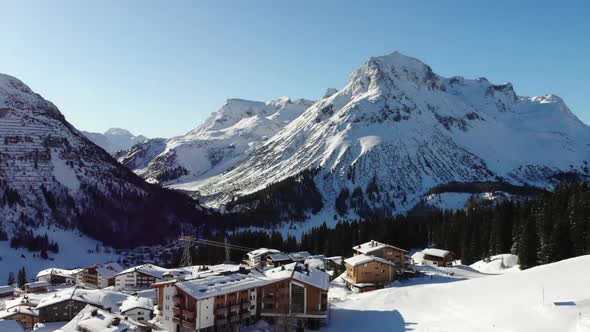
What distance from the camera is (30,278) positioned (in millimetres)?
178250

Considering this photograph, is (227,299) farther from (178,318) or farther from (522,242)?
(522,242)

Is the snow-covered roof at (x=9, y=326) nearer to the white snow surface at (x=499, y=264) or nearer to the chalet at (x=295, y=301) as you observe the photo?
the chalet at (x=295, y=301)

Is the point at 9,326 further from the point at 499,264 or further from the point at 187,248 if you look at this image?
the point at 499,264

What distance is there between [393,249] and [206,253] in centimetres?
7813

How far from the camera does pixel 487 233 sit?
12800 centimetres

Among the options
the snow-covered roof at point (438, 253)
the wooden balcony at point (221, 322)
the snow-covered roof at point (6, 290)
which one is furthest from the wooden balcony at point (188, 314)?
the snow-covered roof at point (6, 290)

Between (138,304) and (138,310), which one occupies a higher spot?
(138,304)

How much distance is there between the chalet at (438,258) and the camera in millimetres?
122562

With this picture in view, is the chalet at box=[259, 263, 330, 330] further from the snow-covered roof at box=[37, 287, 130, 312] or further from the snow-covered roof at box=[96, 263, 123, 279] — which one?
the snow-covered roof at box=[96, 263, 123, 279]

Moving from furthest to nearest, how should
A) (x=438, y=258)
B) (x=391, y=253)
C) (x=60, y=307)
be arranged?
1. (x=438, y=258)
2. (x=391, y=253)
3. (x=60, y=307)

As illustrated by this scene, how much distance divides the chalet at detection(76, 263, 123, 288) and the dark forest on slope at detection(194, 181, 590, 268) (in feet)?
105

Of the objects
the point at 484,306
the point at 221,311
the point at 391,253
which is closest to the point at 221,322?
the point at 221,311

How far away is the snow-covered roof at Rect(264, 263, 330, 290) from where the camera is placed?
2968 inches

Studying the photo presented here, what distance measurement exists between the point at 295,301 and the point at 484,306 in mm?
26821
